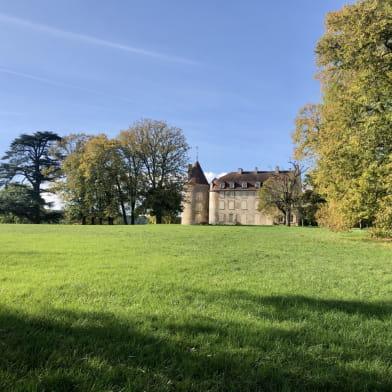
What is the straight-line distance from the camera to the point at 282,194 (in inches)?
1948

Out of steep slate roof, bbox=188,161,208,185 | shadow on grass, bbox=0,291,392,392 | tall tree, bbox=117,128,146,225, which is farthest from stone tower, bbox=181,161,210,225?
shadow on grass, bbox=0,291,392,392

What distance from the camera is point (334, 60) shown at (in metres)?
14.9

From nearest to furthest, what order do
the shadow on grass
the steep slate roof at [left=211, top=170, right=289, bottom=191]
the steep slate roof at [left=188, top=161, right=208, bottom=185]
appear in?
the shadow on grass
the steep slate roof at [left=188, top=161, right=208, bottom=185]
the steep slate roof at [left=211, top=170, right=289, bottom=191]

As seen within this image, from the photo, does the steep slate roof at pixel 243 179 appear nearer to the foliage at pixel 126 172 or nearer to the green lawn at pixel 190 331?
the foliage at pixel 126 172

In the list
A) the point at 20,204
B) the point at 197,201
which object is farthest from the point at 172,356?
the point at 197,201

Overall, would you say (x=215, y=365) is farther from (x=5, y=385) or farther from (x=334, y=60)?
(x=334, y=60)

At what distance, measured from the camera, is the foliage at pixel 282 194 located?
46750mm

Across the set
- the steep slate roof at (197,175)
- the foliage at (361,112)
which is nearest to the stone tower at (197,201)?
the steep slate roof at (197,175)

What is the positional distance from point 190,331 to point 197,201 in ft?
204

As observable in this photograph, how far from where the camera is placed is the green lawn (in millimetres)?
2613

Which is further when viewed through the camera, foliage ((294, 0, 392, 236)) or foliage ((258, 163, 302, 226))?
foliage ((258, 163, 302, 226))

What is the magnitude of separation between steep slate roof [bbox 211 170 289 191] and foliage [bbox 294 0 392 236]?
5118 centimetres

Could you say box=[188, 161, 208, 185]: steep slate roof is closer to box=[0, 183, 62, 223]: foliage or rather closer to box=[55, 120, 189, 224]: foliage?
box=[55, 120, 189, 224]: foliage

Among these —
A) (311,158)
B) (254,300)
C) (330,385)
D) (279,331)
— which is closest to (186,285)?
(254,300)
